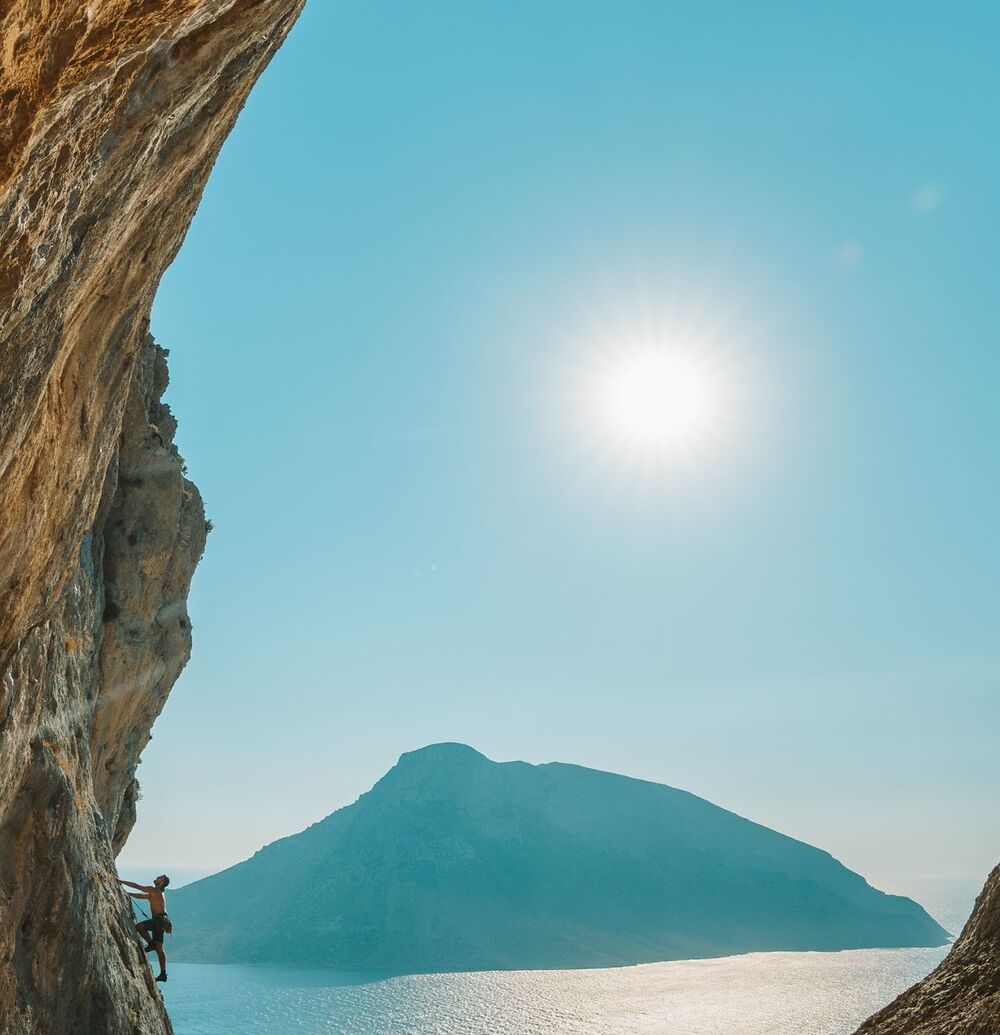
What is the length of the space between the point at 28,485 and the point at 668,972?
230 metres

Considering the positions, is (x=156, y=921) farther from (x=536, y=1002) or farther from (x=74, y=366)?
(x=536, y=1002)

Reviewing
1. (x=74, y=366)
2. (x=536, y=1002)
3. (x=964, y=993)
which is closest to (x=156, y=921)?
(x=74, y=366)

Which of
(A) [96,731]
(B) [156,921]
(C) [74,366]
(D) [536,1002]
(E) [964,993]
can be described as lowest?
(D) [536,1002]

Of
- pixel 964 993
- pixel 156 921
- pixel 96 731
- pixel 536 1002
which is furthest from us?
pixel 536 1002

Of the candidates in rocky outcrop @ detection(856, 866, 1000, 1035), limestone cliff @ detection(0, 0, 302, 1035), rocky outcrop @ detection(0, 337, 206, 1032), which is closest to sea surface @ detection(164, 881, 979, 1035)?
rocky outcrop @ detection(0, 337, 206, 1032)

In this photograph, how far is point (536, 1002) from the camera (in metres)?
146

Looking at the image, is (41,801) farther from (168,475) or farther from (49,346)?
(168,475)

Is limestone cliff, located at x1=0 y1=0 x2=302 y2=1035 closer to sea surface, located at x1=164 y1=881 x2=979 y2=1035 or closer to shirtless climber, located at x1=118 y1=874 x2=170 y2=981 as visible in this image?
shirtless climber, located at x1=118 y1=874 x2=170 y2=981

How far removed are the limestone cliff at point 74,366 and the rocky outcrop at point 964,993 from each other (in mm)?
10599

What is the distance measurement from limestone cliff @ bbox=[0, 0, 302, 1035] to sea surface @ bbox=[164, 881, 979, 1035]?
112 metres

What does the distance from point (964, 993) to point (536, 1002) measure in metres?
165

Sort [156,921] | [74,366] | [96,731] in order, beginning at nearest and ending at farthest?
[74,366], [156,921], [96,731]

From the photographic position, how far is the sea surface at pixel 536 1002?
386 feet

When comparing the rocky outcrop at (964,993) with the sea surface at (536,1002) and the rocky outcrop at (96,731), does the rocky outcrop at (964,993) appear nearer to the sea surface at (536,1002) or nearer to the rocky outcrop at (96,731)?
the rocky outcrop at (96,731)
